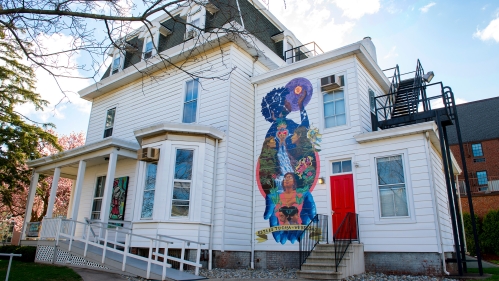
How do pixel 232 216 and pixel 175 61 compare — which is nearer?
pixel 232 216

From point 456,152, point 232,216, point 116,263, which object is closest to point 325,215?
point 232,216

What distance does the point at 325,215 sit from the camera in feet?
32.9

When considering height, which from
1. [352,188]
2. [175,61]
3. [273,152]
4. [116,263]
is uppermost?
[175,61]

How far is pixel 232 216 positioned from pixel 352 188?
12.3ft

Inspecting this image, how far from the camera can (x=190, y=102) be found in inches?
519

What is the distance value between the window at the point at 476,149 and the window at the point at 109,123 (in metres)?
31.4

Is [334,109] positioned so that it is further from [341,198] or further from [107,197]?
[107,197]

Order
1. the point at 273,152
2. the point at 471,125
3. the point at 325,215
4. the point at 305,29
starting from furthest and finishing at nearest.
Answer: the point at 471,125
the point at 273,152
the point at 325,215
the point at 305,29

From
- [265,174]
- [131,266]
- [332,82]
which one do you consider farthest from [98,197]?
[332,82]

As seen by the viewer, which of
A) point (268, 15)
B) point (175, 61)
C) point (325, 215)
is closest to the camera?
point (325, 215)

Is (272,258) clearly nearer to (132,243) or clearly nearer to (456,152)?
(132,243)

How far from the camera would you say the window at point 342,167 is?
10.2 metres

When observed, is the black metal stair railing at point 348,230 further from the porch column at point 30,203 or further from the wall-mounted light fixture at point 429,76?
the porch column at point 30,203

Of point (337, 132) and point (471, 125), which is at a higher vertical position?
point (471, 125)
